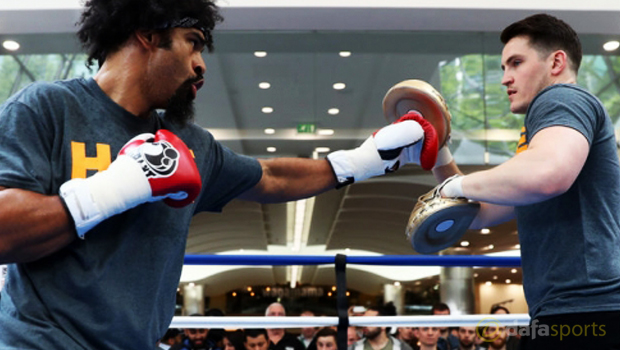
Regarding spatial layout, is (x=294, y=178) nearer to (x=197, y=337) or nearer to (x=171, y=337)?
(x=197, y=337)

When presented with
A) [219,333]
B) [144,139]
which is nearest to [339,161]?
[144,139]

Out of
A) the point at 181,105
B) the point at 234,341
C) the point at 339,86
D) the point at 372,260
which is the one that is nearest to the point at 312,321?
the point at 372,260

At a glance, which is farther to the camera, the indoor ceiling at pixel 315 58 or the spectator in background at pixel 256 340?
the indoor ceiling at pixel 315 58

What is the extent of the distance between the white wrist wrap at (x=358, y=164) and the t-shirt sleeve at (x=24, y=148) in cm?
74

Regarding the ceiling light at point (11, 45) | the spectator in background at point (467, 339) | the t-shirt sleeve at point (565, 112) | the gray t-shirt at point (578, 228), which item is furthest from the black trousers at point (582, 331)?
the ceiling light at point (11, 45)

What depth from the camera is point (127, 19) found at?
59.5 inches

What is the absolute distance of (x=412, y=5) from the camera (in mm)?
6215

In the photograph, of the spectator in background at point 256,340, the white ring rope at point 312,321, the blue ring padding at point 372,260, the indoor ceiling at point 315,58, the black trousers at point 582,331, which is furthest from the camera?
the indoor ceiling at point 315,58

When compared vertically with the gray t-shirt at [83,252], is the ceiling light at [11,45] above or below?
above

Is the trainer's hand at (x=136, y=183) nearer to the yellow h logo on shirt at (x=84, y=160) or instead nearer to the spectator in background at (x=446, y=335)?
the yellow h logo on shirt at (x=84, y=160)

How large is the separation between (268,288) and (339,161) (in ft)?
34.9

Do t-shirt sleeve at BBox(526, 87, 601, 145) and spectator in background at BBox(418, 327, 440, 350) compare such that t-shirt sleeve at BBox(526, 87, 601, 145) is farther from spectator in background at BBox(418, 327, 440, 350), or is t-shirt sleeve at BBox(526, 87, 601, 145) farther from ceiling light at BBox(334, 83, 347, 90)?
ceiling light at BBox(334, 83, 347, 90)

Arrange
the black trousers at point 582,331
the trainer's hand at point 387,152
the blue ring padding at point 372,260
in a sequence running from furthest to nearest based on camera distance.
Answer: the blue ring padding at point 372,260, the trainer's hand at point 387,152, the black trousers at point 582,331

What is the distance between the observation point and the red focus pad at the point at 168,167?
1277mm
